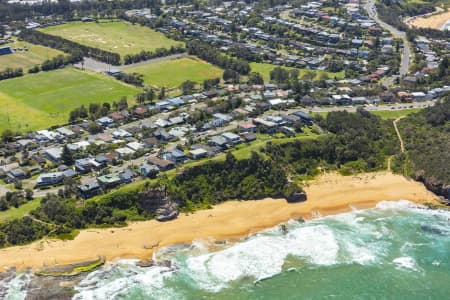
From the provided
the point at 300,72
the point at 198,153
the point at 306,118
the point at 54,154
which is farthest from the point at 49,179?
the point at 300,72

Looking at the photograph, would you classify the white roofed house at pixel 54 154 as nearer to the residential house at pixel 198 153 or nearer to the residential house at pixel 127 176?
the residential house at pixel 127 176

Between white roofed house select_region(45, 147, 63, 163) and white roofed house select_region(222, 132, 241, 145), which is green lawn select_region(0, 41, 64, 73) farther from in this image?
white roofed house select_region(222, 132, 241, 145)

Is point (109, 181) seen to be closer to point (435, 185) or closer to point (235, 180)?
point (235, 180)

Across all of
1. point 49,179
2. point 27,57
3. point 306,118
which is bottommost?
point 49,179

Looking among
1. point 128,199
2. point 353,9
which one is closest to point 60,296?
point 128,199

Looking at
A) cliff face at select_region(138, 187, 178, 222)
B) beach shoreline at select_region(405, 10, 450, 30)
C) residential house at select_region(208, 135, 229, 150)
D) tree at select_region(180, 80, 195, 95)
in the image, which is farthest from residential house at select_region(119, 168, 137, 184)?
beach shoreline at select_region(405, 10, 450, 30)

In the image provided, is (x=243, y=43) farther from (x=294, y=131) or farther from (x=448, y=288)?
(x=448, y=288)
